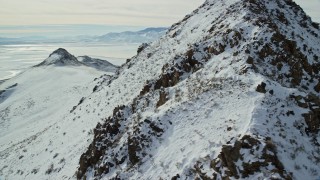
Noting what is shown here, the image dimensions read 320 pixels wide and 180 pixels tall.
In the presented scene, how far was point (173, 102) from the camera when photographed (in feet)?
65.1

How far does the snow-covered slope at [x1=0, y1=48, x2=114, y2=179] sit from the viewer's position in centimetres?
2952

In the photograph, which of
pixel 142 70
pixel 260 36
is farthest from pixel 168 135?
pixel 142 70

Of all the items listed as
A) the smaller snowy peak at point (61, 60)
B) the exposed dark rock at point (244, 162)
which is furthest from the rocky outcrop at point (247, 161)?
the smaller snowy peak at point (61, 60)

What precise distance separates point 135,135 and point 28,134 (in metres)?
33.8

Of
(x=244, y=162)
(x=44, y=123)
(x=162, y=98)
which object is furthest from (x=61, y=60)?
(x=244, y=162)

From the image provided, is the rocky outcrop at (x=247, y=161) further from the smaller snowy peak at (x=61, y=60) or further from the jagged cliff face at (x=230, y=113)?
the smaller snowy peak at (x=61, y=60)

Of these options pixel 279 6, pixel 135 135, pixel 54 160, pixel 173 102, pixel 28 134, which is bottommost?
pixel 28 134

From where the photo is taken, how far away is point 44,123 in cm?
5006

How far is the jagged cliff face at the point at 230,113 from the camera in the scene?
13859 mm

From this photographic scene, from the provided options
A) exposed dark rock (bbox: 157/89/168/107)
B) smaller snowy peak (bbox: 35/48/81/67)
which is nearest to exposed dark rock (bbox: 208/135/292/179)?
exposed dark rock (bbox: 157/89/168/107)

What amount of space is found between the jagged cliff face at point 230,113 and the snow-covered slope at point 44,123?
27.0ft

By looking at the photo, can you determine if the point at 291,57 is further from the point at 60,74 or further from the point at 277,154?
the point at 60,74

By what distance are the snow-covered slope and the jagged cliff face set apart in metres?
8.24

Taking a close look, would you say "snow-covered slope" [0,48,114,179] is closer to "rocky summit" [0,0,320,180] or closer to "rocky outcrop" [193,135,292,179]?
"rocky summit" [0,0,320,180]
